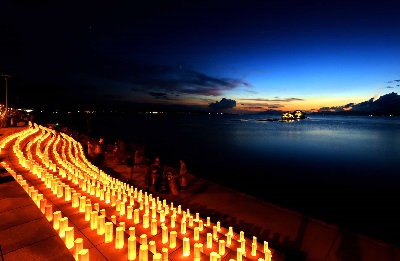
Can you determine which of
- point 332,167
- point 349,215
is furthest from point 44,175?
point 332,167

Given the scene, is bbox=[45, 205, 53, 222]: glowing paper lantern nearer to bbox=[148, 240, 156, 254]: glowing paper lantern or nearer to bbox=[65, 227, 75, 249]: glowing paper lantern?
bbox=[65, 227, 75, 249]: glowing paper lantern

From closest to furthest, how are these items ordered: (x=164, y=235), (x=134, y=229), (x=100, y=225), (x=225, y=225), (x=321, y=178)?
(x=134, y=229)
(x=100, y=225)
(x=164, y=235)
(x=225, y=225)
(x=321, y=178)

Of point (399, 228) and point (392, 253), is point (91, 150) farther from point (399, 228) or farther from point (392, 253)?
point (399, 228)

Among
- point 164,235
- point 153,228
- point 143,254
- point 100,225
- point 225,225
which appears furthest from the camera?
point 225,225

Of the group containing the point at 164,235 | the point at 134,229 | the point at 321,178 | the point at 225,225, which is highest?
the point at 134,229

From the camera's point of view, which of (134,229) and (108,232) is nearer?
(134,229)

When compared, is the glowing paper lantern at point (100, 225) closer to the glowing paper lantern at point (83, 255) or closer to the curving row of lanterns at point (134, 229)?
the curving row of lanterns at point (134, 229)

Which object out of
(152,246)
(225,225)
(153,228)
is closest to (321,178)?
(225,225)

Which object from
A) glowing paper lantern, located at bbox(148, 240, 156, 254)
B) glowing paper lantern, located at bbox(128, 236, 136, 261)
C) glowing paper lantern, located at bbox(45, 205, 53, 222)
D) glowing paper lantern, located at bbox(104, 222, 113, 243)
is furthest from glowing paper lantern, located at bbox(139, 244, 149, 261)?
glowing paper lantern, located at bbox(45, 205, 53, 222)

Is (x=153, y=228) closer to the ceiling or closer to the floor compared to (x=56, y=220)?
closer to the floor

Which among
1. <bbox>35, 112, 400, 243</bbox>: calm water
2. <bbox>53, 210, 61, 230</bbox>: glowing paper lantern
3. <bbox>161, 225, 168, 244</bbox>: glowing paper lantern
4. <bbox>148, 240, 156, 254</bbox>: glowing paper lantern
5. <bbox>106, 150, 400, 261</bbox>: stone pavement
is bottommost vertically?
<bbox>35, 112, 400, 243</bbox>: calm water

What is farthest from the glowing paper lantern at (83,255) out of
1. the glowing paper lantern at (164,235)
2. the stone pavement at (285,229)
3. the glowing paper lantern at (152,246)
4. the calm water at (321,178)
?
the calm water at (321,178)

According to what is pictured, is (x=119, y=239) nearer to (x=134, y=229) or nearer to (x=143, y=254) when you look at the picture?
(x=134, y=229)

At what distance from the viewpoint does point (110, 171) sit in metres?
15.4
